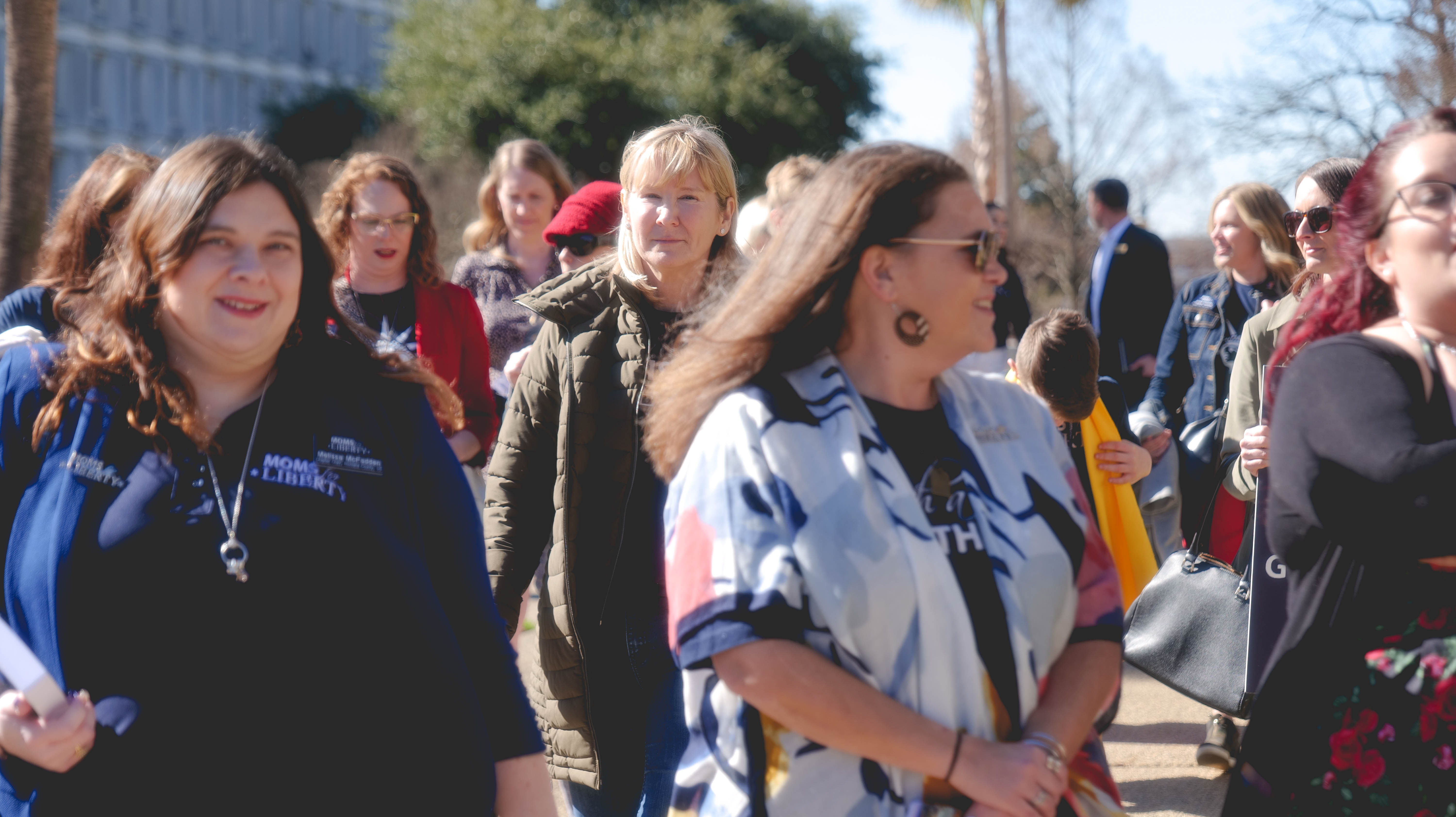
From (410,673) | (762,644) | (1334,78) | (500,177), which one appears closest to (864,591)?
(762,644)

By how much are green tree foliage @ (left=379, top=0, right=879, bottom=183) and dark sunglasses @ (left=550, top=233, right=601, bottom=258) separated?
80.8ft

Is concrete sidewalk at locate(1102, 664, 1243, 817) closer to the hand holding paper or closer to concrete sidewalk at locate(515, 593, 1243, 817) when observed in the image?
concrete sidewalk at locate(515, 593, 1243, 817)

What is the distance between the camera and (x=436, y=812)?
2.04 metres

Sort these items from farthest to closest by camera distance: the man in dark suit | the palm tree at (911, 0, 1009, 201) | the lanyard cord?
the palm tree at (911, 0, 1009, 201), the man in dark suit, the lanyard cord

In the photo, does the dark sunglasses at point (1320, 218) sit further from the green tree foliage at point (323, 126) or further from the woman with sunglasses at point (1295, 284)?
the green tree foliage at point (323, 126)

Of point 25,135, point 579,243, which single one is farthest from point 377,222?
point 25,135

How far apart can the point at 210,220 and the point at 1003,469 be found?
1359 mm

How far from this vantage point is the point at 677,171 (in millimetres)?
3268

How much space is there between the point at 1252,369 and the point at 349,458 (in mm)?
3132

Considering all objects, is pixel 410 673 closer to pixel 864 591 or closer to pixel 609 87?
pixel 864 591

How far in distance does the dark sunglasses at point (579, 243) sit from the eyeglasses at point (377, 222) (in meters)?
0.57

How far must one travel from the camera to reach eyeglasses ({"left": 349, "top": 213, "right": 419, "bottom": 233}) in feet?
15.5

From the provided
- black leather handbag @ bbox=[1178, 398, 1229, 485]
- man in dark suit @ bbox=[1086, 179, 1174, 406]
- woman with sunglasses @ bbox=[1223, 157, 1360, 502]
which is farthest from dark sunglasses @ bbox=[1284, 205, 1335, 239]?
man in dark suit @ bbox=[1086, 179, 1174, 406]

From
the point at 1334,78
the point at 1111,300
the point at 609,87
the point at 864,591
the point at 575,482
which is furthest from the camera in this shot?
the point at 609,87
